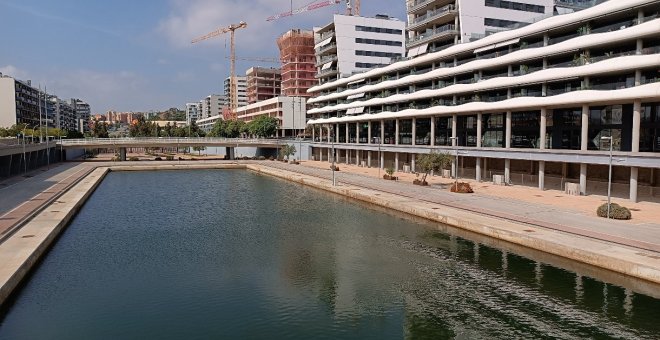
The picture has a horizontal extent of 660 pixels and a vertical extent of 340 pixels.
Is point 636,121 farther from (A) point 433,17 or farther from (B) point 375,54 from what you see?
(B) point 375,54

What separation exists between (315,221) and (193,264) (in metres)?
15.6

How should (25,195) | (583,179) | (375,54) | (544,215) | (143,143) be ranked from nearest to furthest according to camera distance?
(544,215)
(583,179)
(25,195)
(143,143)
(375,54)

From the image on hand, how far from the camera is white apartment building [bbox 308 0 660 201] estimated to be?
147 feet

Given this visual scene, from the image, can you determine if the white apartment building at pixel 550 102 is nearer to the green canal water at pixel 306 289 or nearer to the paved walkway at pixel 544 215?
the paved walkway at pixel 544 215

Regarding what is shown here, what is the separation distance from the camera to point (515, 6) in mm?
78688

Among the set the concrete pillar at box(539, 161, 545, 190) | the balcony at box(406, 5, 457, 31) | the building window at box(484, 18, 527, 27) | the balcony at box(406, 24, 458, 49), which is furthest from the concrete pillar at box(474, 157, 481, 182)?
the balcony at box(406, 5, 457, 31)

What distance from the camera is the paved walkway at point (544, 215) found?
2986 centimetres

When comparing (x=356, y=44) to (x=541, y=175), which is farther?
(x=356, y=44)

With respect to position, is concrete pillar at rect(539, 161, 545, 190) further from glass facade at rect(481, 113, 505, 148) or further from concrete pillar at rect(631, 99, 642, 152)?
glass facade at rect(481, 113, 505, 148)

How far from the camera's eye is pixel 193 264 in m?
28.8

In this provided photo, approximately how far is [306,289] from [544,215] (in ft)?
73.7

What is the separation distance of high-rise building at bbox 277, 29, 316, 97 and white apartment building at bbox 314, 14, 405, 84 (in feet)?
196

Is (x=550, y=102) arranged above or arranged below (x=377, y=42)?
below

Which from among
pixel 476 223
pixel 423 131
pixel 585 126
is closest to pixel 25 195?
pixel 476 223
